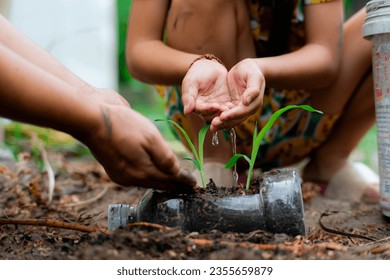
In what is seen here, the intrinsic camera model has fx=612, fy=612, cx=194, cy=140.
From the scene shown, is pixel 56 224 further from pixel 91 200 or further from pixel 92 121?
pixel 91 200

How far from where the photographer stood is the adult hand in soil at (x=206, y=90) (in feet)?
4.73

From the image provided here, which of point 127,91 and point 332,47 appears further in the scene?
point 127,91

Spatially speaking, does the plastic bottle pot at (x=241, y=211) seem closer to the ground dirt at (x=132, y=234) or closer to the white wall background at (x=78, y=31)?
the ground dirt at (x=132, y=234)

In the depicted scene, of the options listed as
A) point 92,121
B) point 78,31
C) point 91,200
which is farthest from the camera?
point 78,31

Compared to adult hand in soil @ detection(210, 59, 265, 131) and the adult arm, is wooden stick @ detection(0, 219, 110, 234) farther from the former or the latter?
adult hand in soil @ detection(210, 59, 265, 131)

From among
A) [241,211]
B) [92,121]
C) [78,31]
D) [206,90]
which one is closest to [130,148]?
[92,121]

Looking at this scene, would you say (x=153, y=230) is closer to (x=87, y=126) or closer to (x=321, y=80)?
(x=87, y=126)

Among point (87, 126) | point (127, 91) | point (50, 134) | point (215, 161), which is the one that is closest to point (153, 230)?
point (87, 126)

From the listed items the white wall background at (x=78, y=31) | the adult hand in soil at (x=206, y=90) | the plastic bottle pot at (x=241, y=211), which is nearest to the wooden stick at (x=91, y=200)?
the adult hand in soil at (x=206, y=90)

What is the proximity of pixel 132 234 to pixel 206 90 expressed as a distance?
1.79 feet

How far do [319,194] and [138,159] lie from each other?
1194mm

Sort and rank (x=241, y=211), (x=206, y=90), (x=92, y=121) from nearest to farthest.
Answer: (x=92, y=121) → (x=241, y=211) → (x=206, y=90)

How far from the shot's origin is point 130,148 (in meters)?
1.17
